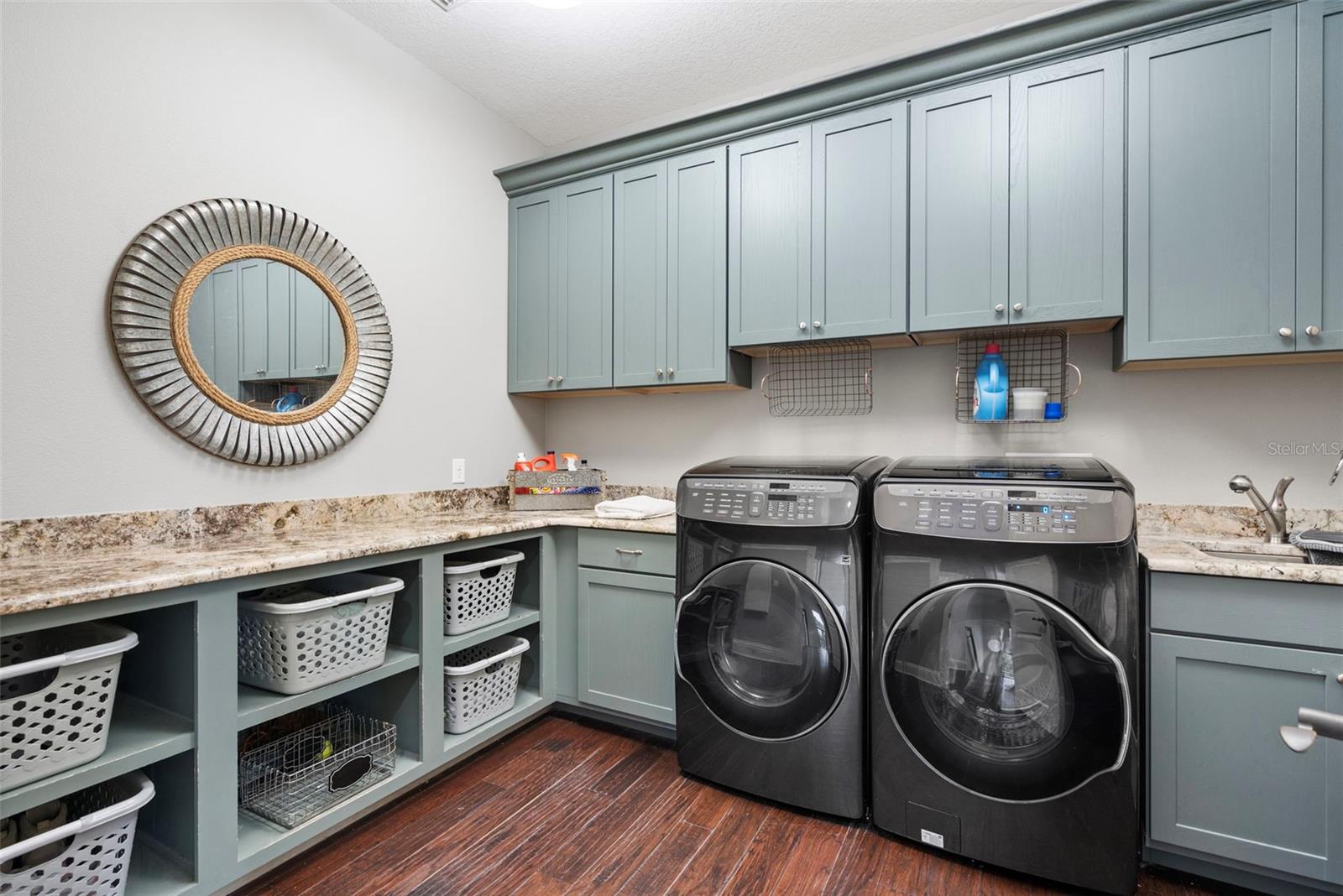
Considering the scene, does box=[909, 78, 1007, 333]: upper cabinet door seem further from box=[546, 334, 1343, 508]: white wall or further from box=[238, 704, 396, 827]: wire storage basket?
box=[238, 704, 396, 827]: wire storage basket

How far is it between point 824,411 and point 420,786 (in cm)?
202

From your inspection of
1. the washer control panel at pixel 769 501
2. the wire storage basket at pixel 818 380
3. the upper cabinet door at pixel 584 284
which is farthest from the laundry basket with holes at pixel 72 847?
the wire storage basket at pixel 818 380

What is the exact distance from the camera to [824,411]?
266 centimetres

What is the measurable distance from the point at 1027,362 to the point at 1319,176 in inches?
33.6

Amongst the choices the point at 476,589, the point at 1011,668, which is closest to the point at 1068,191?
the point at 1011,668

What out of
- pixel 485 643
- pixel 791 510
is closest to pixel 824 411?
pixel 791 510

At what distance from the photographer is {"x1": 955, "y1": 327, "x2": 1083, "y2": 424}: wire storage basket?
2232 mm

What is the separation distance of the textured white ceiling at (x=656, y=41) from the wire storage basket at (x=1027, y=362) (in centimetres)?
108

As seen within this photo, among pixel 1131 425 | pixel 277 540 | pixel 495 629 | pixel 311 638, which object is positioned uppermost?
pixel 1131 425

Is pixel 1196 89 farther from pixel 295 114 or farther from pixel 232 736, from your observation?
pixel 232 736

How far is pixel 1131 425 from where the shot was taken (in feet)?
7.14

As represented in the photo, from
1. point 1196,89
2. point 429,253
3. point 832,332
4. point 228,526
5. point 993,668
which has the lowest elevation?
point 993,668

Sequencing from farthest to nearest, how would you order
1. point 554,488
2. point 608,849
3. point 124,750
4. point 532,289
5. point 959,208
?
point 532,289, point 554,488, point 959,208, point 608,849, point 124,750

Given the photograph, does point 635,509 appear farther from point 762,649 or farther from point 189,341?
point 189,341
